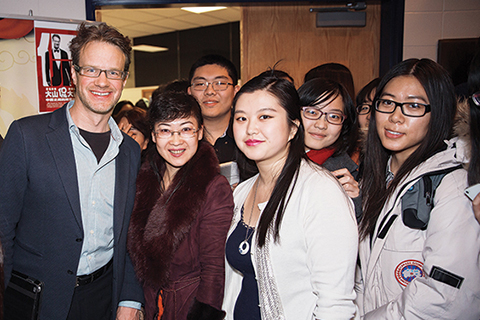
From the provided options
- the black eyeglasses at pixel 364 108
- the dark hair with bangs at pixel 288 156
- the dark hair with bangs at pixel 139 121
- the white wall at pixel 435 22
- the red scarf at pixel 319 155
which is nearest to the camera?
the dark hair with bangs at pixel 288 156

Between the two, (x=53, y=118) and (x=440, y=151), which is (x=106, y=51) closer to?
(x=53, y=118)

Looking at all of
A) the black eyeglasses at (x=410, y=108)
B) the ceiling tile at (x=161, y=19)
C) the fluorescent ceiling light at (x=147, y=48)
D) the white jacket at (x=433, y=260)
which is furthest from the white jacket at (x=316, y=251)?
the fluorescent ceiling light at (x=147, y=48)

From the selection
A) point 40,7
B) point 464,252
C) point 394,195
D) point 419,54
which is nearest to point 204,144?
point 394,195

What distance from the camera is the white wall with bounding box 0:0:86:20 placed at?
298 cm

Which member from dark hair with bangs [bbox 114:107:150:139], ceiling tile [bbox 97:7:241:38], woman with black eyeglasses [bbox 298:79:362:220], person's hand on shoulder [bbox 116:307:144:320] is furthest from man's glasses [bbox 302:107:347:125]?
ceiling tile [bbox 97:7:241:38]

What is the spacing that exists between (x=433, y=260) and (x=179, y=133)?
1312 millimetres

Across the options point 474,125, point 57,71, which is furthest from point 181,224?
point 57,71

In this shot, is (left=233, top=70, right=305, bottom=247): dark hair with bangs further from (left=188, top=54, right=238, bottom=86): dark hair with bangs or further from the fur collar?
(left=188, top=54, right=238, bottom=86): dark hair with bangs

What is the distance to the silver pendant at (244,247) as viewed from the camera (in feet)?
4.76

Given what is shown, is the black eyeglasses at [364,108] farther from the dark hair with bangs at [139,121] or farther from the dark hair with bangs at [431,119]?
the dark hair with bangs at [139,121]

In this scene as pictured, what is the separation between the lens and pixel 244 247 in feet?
4.82

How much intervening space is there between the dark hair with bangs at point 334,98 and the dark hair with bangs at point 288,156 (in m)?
0.39

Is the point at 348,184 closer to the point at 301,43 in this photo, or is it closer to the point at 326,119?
the point at 326,119

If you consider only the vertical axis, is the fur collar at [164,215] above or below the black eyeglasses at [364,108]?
below
